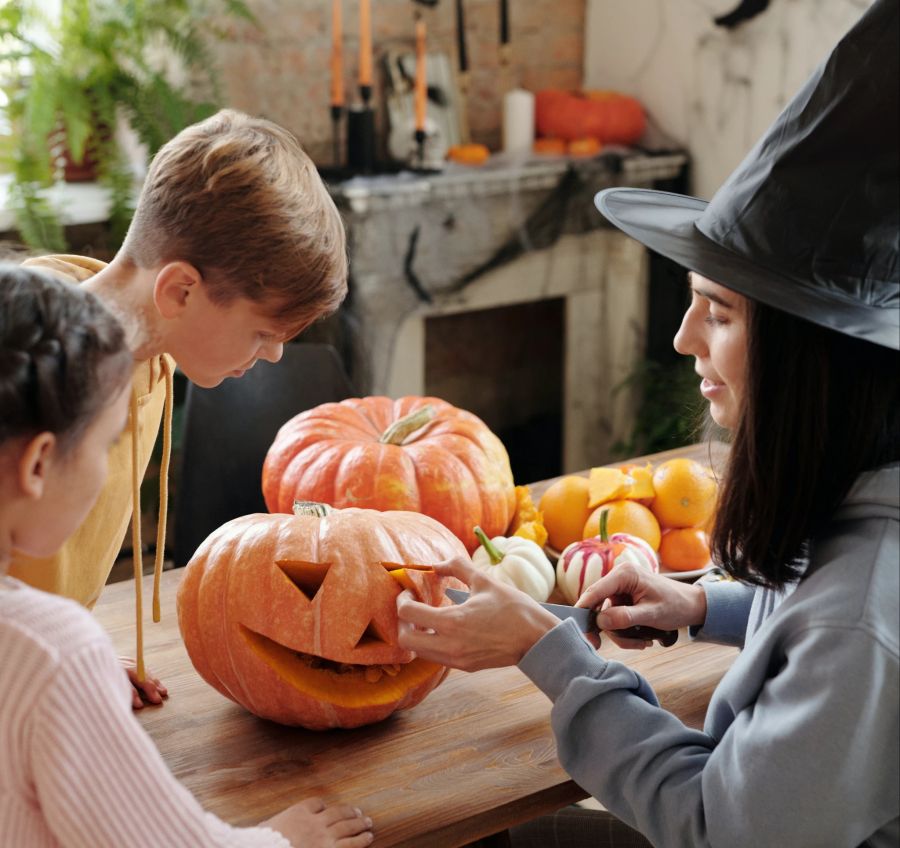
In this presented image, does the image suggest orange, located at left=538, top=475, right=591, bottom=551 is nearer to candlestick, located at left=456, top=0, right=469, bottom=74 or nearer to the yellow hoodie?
the yellow hoodie

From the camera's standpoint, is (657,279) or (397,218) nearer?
(397,218)

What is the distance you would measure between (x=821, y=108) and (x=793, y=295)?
17 centimetres

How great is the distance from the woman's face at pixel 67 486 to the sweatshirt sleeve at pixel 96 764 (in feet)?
0.39

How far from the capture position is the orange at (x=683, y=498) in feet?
5.50

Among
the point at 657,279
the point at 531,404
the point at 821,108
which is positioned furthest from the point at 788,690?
the point at 531,404

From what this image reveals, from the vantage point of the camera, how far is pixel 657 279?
3559mm

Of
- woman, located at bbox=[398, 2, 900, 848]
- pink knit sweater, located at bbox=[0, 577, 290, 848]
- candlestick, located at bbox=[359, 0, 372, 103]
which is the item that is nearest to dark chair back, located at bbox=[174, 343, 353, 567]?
candlestick, located at bbox=[359, 0, 372, 103]

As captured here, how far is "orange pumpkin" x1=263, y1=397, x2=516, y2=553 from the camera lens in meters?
1.66

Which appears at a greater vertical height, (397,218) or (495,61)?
(495,61)

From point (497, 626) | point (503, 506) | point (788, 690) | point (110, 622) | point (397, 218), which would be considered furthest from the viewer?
point (397, 218)

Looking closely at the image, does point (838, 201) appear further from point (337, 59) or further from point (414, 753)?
point (337, 59)

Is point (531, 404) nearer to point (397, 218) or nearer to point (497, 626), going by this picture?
point (397, 218)

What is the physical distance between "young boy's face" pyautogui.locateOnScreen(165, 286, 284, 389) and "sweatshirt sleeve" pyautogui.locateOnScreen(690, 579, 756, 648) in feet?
2.07

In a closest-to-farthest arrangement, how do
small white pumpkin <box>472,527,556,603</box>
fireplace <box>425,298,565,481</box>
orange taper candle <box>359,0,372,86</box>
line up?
small white pumpkin <box>472,527,556,603</box>
orange taper candle <box>359,0,372,86</box>
fireplace <box>425,298,565,481</box>
